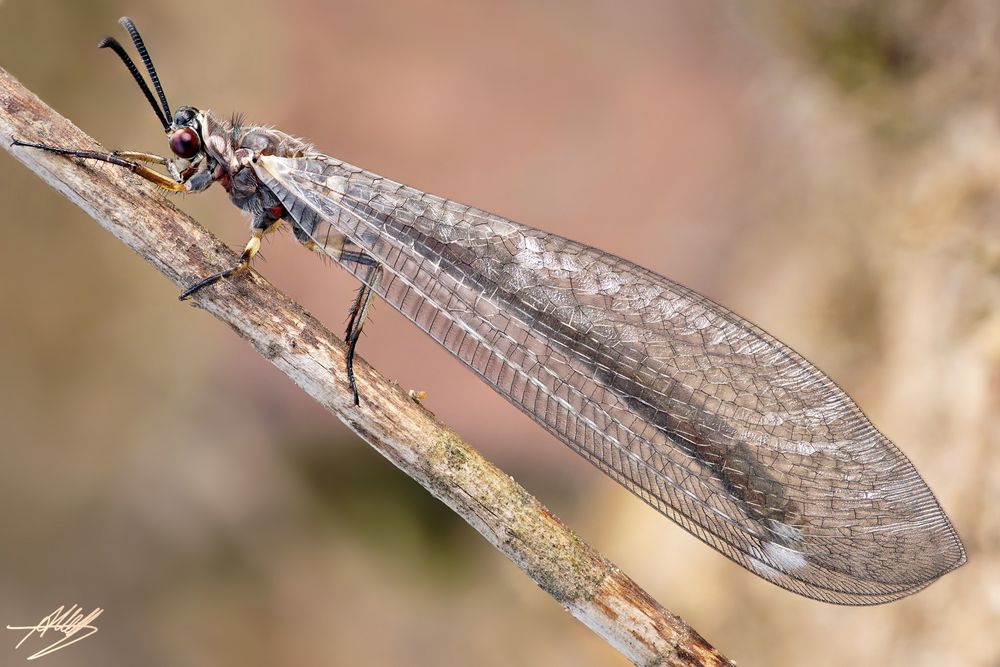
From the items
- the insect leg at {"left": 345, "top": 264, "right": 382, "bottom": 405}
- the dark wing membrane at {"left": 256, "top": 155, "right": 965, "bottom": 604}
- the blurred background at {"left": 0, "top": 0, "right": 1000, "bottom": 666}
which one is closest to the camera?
the dark wing membrane at {"left": 256, "top": 155, "right": 965, "bottom": 604}

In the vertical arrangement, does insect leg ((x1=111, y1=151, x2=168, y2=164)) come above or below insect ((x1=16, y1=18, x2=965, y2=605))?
below

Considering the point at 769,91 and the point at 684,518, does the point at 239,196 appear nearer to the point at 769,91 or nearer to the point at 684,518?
the point at 684,518

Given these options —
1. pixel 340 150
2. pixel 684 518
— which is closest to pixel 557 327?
pixel 684 518

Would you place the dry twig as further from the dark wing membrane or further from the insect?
the dark wing membrane
